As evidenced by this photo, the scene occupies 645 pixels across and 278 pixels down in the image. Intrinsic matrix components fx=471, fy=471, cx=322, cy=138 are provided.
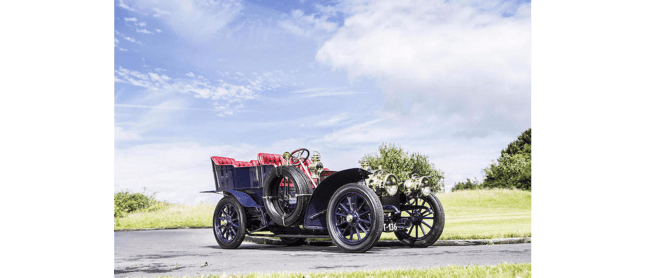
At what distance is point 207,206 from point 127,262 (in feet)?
42.8

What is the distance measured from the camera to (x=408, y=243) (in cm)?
906

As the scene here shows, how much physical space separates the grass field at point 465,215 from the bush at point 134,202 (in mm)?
915

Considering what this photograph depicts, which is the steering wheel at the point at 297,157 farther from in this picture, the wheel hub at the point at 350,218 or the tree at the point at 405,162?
the tree at the point at 405,162

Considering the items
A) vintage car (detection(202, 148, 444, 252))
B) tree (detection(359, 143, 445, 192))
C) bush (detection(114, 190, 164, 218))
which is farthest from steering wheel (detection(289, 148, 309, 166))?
tree (detection(359, 143, 445, 192))

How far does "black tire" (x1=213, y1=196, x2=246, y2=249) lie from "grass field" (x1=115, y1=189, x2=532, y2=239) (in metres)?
4.21

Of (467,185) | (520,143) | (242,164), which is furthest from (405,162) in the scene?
(242,164)

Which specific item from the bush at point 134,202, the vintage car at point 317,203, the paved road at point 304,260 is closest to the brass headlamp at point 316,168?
the vintage car at point 317,203

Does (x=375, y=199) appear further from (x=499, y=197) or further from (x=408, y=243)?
(x=499, y=197)

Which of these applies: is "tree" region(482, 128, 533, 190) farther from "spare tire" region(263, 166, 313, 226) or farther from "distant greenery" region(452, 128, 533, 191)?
"spare tire" region(263, 166, 313, 226)

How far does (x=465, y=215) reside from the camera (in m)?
19.1

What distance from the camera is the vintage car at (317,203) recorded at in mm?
7793

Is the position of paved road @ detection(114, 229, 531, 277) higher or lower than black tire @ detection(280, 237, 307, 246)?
higher

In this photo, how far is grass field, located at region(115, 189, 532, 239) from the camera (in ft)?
39.0

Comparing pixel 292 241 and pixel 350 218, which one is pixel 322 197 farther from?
pixel 292 241
